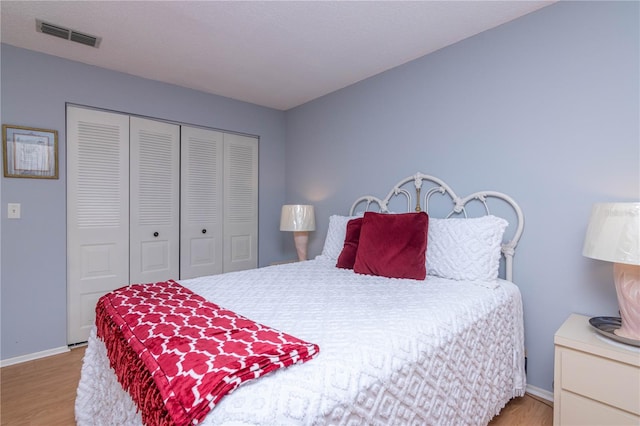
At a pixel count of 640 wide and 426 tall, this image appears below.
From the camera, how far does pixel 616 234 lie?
54.2 inches

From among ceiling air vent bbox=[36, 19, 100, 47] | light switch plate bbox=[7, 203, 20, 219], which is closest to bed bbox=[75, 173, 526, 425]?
light switch plate bbox=[7, 203, 20, 219]

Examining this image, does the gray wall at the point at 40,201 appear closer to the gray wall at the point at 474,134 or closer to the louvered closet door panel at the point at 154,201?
the gray wall at the point at 474,134

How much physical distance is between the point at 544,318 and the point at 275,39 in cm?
253

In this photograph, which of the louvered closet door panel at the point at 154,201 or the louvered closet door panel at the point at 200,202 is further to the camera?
the louvered closet door panel at the point at 200,202

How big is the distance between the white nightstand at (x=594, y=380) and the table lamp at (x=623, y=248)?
14 centimetres

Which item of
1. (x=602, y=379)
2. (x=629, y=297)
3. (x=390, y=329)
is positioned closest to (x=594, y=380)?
(x=602, y=379)

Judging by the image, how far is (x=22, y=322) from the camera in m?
2.50

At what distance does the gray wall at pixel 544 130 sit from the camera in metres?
1.74

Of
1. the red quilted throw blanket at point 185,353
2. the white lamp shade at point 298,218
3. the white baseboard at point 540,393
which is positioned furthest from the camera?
the white lamp shade at point 298,218

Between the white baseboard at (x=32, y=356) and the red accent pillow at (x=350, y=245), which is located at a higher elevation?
the red accent pillow at (x=350, y=245)

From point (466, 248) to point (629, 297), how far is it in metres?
0.75

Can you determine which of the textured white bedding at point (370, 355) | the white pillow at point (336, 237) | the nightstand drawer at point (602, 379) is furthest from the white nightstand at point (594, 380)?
the white pillow at point (336, 237)

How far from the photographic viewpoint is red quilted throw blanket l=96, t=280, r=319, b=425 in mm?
837

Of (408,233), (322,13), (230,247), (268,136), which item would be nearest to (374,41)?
(322,13)
